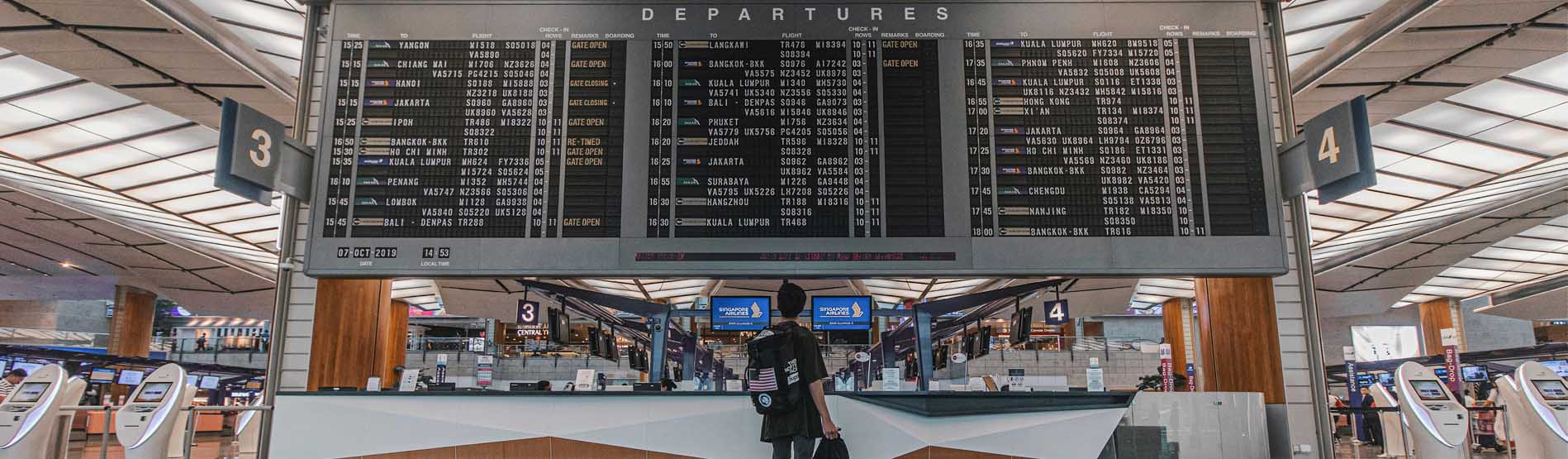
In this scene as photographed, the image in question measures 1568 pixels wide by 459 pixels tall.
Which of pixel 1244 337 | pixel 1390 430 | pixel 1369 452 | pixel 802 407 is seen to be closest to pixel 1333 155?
pixel 1244 337

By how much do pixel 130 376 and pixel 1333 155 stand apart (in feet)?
114

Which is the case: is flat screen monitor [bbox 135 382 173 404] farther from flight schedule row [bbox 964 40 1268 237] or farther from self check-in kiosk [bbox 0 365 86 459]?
flight schedule row [bbox 964 40 1268 237]

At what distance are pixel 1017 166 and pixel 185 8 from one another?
8.70 meters

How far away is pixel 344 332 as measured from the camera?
7441 millimetres

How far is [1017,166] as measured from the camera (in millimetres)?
6324

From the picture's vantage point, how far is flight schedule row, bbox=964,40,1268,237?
6.24 meters

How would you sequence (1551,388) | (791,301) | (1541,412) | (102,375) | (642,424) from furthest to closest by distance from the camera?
(102,375) < (1551,388) < (1541,412) < (642,424) < (791,301)

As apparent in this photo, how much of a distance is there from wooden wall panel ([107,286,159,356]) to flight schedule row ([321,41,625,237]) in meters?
33.1

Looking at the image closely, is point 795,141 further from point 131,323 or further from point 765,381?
point 131,323

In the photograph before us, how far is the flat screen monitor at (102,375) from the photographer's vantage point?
89.6 feet

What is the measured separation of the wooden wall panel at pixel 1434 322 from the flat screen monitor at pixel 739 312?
108ft

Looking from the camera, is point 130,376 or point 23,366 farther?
point 130,376

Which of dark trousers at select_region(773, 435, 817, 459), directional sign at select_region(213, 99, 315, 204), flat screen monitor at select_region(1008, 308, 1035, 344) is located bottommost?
dark trousers at select_region(773, 435, 817, 459)

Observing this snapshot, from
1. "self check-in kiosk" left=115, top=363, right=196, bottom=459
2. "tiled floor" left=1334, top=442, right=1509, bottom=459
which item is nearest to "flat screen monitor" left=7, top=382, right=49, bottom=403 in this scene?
"self check-in kiosk" left=115, top=363, right=196, bottom=459
